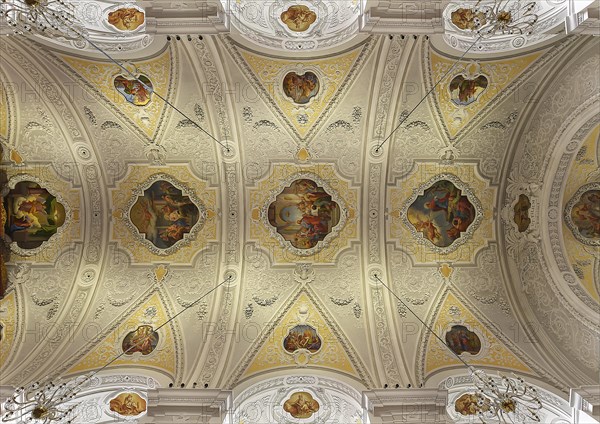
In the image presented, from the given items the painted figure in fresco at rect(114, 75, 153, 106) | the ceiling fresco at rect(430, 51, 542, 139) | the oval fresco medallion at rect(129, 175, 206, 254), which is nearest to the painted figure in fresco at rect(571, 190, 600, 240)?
the ceiling fresco at rect(430, 51, 542, 139)

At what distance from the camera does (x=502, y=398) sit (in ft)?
30.2

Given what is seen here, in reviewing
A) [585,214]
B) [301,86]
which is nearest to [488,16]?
[301,86]

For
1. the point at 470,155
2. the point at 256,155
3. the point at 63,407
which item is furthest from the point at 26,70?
the point at 470,155

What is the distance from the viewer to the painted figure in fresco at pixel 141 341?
12.0 meters

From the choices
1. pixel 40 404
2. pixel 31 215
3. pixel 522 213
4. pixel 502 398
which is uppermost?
pixel 522 213

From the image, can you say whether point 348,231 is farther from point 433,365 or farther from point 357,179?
point 433,365

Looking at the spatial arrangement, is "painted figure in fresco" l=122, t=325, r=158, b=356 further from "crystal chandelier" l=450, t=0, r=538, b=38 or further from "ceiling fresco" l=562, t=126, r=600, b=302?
"ceiling fresco" l=562, t=126, r=600, b=302

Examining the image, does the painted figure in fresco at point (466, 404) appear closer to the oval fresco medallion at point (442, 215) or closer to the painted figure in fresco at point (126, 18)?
the oval fresco medallion at point (442, 215)

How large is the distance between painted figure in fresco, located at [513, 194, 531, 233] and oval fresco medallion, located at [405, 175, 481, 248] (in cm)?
92

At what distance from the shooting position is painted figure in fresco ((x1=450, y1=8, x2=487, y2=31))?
10.5 metres

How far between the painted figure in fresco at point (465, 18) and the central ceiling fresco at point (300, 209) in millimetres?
74

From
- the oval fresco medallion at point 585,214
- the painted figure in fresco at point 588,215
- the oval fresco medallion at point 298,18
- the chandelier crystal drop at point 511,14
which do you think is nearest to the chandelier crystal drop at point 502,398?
the oval fresco medallion at point 585,214

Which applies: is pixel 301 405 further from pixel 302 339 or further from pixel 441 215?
pixel 441 215

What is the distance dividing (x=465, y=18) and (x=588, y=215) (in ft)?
18.6
